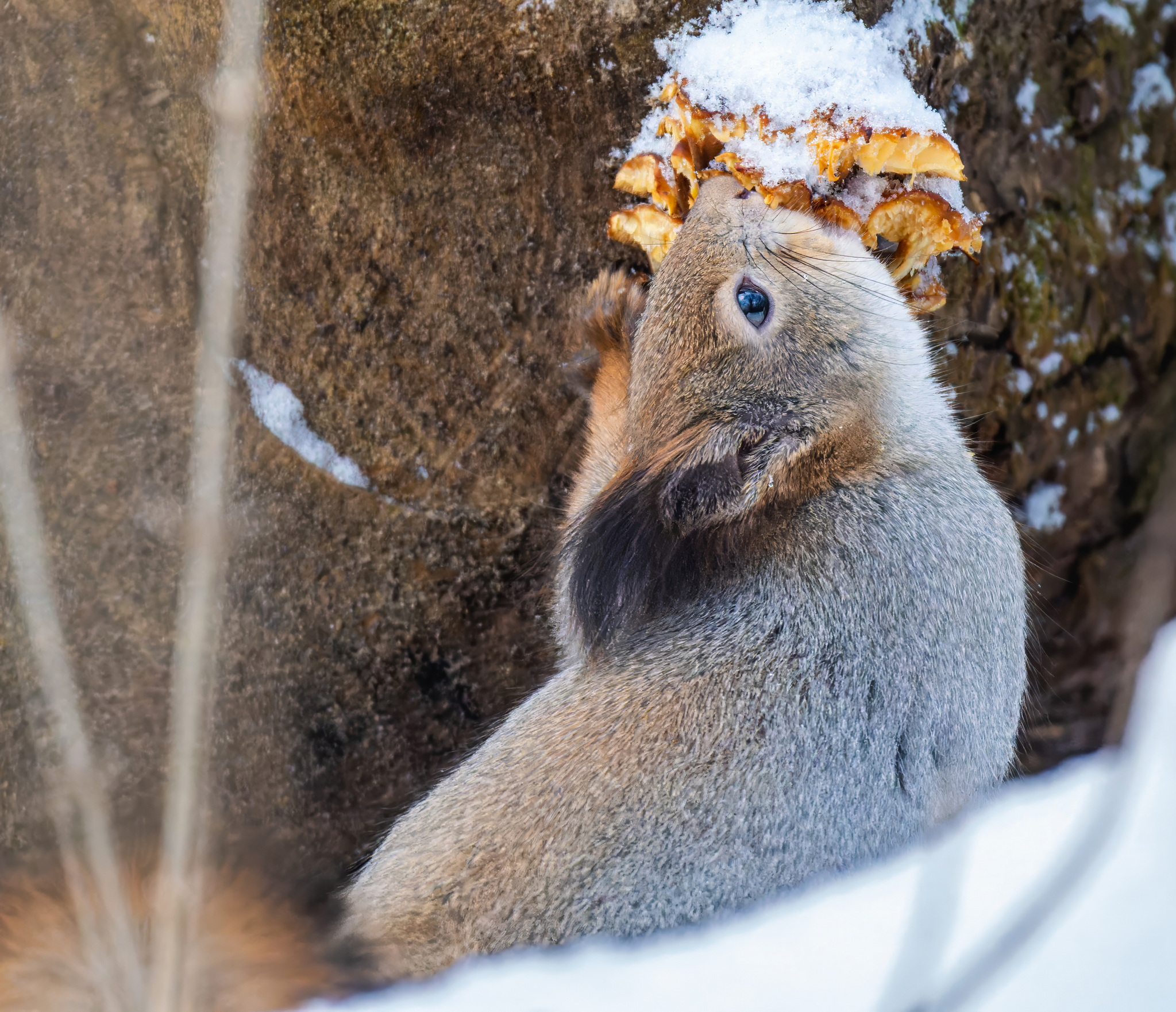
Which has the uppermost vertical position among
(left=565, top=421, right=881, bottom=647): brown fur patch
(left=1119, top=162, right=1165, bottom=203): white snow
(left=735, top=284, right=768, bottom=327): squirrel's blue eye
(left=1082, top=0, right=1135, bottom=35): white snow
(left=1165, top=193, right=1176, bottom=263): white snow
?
(left=1082, top=0, right=1135, bottom=35): white snow

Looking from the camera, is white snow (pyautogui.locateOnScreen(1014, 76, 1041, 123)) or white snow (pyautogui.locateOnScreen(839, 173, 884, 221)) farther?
white snow (pyautogui.locateOnScreen(1014, 76, 1041, 123))

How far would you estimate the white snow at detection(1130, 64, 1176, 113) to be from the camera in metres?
3.09

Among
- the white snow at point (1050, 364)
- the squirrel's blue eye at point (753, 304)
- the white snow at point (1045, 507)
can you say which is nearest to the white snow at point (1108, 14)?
the white snow at point (1050, 364)

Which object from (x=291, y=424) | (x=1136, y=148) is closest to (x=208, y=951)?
(x=291, y=424)

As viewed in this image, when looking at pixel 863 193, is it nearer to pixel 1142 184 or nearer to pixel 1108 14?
pixel 1108 14

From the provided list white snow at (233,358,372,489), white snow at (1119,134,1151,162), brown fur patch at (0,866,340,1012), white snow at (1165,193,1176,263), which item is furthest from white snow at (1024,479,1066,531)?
brown fur patch at (0,866,340,1012)

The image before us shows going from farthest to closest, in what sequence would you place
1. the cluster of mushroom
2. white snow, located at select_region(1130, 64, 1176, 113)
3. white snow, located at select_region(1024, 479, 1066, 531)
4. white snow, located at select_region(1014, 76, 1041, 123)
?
white snow, located at select_region(1024, 479, 1066, 531) < white snow, located at select_region(1130, 64, 1176, 113) < white snow, located at select_region(1014, 76, 1041, 123) < the cluster of mushroom

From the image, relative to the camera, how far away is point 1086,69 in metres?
3.00

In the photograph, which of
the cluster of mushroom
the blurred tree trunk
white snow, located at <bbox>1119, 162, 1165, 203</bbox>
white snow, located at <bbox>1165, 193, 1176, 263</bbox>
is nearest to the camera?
the cluster of mushroom

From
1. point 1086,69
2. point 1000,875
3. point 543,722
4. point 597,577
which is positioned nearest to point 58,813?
point 543,722

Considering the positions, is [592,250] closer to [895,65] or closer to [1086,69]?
[895,65]

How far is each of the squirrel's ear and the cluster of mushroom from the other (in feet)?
2.13

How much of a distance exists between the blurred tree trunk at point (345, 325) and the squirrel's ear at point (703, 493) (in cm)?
55

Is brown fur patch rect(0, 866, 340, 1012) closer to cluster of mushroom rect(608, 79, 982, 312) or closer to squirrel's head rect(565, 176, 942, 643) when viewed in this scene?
squirrel's head rect(565, 176, 942, 643)
